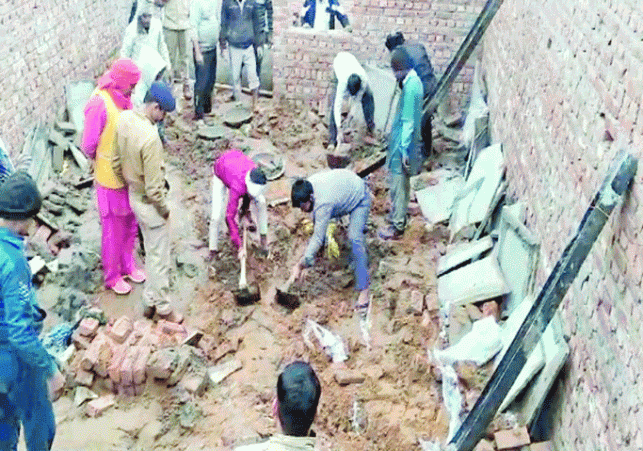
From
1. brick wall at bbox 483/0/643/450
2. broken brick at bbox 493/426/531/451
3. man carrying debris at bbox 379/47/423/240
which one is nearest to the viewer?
brick wall at bbox 483/0/643/450

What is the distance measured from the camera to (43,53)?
7.62 meters

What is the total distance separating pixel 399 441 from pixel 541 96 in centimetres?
284

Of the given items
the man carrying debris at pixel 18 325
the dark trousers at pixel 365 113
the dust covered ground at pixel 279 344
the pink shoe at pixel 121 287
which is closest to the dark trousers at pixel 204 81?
the dust covered ground at pixel 279 344

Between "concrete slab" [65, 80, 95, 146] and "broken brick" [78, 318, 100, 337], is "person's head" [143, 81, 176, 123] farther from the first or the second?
"concrete slab" [65, 80, 95, 146]

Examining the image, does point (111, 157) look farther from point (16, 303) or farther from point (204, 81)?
point (204, 81)

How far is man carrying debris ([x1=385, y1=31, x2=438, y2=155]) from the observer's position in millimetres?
7496

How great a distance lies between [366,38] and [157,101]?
4524mm

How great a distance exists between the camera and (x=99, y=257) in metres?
6.18

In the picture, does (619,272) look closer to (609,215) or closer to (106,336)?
(609,215)

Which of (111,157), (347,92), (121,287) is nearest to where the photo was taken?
(111,157)

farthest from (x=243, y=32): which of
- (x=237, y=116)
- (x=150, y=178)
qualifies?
(x=150, y=178)

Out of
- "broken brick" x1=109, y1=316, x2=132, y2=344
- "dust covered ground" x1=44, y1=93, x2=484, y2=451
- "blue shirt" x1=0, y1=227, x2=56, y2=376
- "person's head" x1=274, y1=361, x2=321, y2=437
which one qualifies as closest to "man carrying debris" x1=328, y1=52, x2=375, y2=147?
"dust covered ground" x1=44, y1=93, x2=484, y2=451

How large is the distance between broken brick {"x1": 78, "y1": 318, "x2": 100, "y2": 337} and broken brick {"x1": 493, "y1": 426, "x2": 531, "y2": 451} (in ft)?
9.58

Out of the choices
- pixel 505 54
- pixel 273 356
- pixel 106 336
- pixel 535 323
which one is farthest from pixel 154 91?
pixel 505 54
